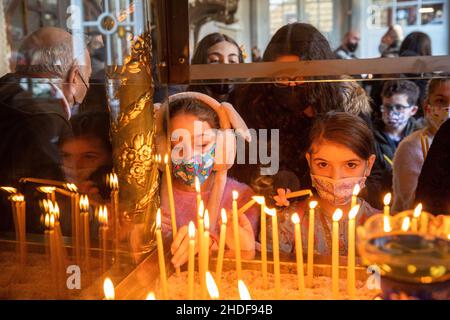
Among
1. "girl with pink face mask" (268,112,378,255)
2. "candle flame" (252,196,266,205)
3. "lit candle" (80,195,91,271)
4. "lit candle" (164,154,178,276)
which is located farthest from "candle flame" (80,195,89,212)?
"girl with pink face mask" (268,112,378,255)

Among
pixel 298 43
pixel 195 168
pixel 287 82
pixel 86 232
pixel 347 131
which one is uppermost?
pixel 298 43

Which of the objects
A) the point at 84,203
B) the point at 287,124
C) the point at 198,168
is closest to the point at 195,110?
the point at 198,168

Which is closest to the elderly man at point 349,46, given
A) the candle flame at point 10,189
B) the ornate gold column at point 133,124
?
the ornate gold column at point 133,124

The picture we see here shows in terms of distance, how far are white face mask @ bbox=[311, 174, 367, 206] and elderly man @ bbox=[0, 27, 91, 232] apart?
2.35 ft

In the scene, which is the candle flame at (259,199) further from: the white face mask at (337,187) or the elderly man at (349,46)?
the elderly man at (349,46)

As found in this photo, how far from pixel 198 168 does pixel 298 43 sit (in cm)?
45

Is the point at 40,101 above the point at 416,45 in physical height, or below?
below

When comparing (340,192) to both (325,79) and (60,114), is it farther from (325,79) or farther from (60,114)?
(60,114)

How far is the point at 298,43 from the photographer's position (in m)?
1.25

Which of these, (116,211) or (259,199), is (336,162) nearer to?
(259,199)

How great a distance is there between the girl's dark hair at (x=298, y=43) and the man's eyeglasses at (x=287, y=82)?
0.19 ft

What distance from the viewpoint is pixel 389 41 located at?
49.9 inches

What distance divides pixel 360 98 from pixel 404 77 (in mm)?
122

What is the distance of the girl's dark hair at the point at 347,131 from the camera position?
50.3 inches
